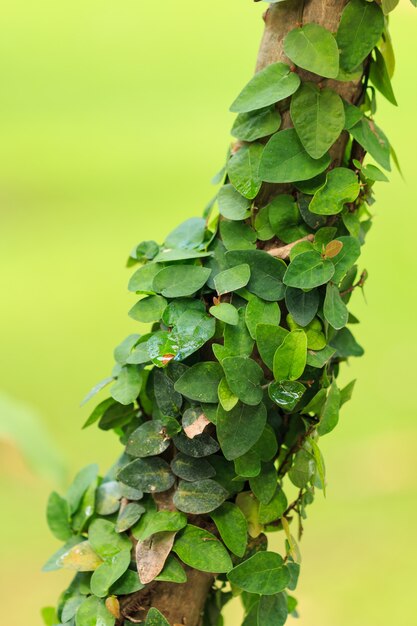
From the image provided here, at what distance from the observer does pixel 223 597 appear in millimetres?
602

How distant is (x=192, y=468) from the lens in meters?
0.51

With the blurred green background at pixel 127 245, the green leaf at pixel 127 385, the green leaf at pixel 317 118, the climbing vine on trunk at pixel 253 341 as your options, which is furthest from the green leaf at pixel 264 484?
the blurred green background at pixel 127 245

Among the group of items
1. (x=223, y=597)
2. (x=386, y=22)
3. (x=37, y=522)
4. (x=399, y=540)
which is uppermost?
(x=386, y=22)

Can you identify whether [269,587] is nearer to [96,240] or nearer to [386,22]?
[386,22]

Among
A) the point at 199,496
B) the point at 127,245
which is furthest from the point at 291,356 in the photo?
the point at 127,245

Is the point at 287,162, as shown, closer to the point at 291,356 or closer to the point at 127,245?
the point at 291,356

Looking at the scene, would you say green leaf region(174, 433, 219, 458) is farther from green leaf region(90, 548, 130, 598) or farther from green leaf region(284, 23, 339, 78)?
green leaf region(284, 23, 339, 78)

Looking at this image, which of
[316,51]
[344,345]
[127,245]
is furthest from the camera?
[127,245]

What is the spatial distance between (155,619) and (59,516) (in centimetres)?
13

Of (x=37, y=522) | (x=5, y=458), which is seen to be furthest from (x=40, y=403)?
(x=5, y=458)

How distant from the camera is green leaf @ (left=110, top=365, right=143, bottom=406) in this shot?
1.72 feet

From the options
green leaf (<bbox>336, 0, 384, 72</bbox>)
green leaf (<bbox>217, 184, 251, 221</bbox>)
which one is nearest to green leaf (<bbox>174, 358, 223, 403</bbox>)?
green leaf (<bbox>217, 184, 251, 221</bbox>)

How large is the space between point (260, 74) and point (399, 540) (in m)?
1.54

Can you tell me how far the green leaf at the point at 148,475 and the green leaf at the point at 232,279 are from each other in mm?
133
